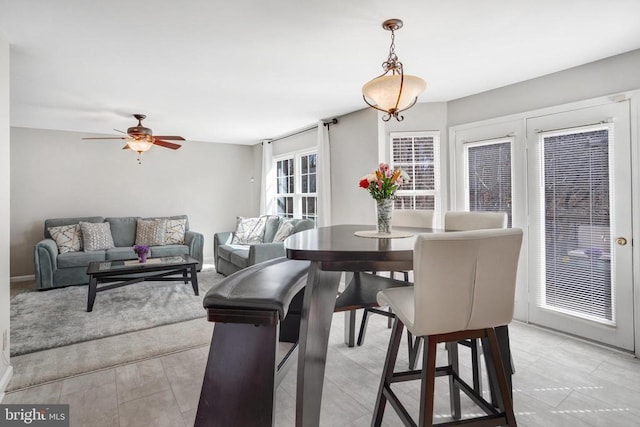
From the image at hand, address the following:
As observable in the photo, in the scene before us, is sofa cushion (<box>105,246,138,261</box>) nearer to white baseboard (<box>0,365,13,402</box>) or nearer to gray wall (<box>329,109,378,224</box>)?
white baseboard (<box>0,365,13,402</box>)

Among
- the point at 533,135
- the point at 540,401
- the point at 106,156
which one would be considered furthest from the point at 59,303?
the point at 533,135

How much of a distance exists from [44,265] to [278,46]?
14.2 ft

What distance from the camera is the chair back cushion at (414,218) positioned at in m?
2.88

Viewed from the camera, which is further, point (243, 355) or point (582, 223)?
point (582, 223)

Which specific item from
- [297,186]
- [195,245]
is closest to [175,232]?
[195,245]

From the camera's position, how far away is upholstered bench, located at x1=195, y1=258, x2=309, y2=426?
5.08 ft

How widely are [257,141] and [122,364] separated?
4883 mm

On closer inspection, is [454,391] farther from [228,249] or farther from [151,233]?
[151,233]

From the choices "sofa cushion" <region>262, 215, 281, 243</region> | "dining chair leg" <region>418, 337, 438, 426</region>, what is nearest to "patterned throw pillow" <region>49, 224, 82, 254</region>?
"sofa cushion" <region>262, 215, 281, 243</region>

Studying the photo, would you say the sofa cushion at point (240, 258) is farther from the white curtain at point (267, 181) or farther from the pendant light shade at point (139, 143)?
the pendant light shade at point (139, 143)

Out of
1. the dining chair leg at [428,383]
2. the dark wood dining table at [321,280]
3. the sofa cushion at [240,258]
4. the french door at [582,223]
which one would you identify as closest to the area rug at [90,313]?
the sofa cushion at [240,258]

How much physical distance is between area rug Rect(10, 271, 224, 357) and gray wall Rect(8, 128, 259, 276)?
1.61 meters

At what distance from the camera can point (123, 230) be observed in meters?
5.52

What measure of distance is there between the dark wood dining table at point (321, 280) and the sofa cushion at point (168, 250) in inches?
168
